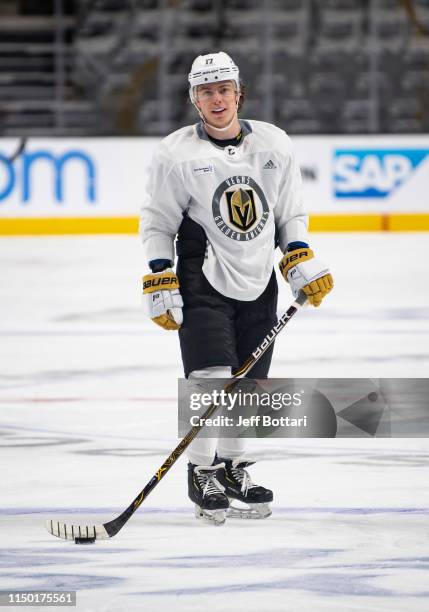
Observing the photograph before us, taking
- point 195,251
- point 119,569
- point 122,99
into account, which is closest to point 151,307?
point 195,251

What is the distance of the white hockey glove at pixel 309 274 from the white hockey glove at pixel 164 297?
306 millimetres

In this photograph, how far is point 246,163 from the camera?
3418 mm

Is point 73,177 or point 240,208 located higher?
point 73,177

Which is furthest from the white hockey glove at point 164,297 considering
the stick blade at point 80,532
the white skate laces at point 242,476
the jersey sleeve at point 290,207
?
the stick blade at point 80,532

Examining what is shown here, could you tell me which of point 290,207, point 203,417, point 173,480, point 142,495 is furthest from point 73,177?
point 142,495

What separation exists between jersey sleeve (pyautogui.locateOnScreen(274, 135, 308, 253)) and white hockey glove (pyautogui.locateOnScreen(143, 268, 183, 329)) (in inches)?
12.6

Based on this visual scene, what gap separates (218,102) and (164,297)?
50cm

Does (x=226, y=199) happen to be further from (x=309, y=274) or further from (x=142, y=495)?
(x=142, y=495)

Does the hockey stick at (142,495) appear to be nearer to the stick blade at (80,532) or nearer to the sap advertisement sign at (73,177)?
the stick blade at (80,532)

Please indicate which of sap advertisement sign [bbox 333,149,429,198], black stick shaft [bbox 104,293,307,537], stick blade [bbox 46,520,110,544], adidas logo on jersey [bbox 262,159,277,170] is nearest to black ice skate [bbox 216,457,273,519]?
black stick shaft [bbox 104,293,307,537]

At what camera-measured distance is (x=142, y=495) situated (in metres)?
3.29

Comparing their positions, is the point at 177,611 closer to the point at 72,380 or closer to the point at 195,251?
the point at 195,251

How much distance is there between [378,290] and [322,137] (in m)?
3.03

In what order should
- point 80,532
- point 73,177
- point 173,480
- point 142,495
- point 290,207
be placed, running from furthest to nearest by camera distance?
point 73,177
point 173,480
point 290,207
point 142,495
point 80,532
